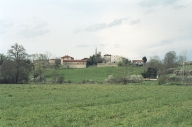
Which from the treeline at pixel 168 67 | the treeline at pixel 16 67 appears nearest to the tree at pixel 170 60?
the treeline at pixel 168 67

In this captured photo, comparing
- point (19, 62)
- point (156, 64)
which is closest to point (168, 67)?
point (156, 64)

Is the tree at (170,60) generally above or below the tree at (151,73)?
above

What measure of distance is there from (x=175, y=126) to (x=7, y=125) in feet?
28.9

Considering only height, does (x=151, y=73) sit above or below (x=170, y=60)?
below

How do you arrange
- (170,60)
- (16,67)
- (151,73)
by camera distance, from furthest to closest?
(170,60), (151,73), (16,67)

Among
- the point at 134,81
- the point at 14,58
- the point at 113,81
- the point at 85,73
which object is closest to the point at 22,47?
the point at 14,58

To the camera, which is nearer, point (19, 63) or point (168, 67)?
point (19, 63)

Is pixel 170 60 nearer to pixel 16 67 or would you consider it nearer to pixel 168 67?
pixel 168 67

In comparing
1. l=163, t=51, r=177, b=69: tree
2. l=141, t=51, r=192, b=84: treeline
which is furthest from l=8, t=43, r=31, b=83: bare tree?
l=163, t=51, r=177, b=69: tree

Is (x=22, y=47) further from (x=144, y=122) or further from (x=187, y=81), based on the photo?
(x=144, y=122)

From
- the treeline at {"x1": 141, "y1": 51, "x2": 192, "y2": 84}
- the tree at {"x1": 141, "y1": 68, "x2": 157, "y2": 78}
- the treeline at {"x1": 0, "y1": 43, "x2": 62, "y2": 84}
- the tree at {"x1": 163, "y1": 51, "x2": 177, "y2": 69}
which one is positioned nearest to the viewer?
the treeline at {"x1": 0, "y1": 43, "x2": 62, "y2": 84}

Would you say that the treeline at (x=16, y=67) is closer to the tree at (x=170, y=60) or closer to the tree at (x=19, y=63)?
the tree at (x=19, y=63)

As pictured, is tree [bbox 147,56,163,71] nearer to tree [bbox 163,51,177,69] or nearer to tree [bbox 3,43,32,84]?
tree [bbox 163,51,177,69]

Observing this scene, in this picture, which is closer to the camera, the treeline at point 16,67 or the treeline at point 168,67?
the treeline at point 16,67
